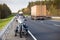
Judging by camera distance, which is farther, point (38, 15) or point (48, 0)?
point (48, 0)

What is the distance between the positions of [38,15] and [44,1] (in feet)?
176

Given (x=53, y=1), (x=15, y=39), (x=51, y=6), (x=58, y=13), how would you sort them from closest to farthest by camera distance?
(x=15, y=39), (x=58, y=13), (x=51, y=6), (x=53, y=1)

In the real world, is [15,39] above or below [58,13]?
above

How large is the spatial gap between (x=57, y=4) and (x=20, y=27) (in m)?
85.3

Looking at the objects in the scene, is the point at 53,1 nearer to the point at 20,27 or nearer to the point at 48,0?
the point at 48,0

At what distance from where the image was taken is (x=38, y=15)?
53.6 metres

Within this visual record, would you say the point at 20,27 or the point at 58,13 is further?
the point at 58,13

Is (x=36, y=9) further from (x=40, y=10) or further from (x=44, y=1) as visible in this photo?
(x=44, y=1)

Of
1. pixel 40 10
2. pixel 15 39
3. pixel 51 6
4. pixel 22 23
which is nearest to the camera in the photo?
pixel 15 39

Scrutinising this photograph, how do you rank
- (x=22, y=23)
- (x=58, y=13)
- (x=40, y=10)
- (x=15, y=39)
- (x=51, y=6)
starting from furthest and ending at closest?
(x=51, y=6) → (x=58, y=13) → (x=40, y=10) → (x=22, y=23) → (x=15, y=39)

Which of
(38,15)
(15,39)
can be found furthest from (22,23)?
(38,15)

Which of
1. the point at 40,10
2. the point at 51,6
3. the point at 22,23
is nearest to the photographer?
the point at 22,23

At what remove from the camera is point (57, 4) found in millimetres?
100438

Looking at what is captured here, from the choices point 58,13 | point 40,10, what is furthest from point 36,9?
point 58,13
